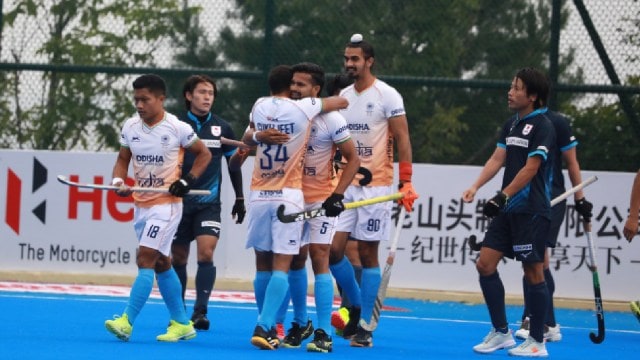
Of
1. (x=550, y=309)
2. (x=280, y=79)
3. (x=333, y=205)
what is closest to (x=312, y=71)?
(x=280, y=79)

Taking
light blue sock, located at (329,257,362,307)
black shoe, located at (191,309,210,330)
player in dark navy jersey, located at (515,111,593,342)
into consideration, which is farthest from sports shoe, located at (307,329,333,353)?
player in dark navy jersey, located at (515,111,593,342)

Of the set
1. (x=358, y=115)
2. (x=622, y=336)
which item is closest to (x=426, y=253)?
(x=622, y=336)

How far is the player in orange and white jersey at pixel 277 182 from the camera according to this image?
421 inches

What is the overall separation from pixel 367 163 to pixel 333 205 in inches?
50.9

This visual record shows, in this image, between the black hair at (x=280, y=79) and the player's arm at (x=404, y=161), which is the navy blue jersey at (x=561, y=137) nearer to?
the player's arm at (x=404, y=161)

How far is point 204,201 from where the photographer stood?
1305cm

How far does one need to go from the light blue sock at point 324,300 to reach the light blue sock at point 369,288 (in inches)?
29.7

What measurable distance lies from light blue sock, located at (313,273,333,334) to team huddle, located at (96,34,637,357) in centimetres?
1

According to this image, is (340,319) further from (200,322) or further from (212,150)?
(212,150)

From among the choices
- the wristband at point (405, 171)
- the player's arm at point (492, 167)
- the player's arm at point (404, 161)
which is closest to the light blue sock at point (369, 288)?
the player's arm at point (404, 161)

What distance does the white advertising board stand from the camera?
1628cm

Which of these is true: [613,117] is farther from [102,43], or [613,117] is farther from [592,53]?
[102,43]

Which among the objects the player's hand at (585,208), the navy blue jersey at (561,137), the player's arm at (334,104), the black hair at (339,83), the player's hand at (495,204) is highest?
the black hair at (339,83)

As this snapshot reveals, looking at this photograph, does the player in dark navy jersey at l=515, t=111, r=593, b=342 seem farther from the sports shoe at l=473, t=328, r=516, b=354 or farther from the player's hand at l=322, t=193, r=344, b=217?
the player's hand at l=322, t=193, r=344, b=217
